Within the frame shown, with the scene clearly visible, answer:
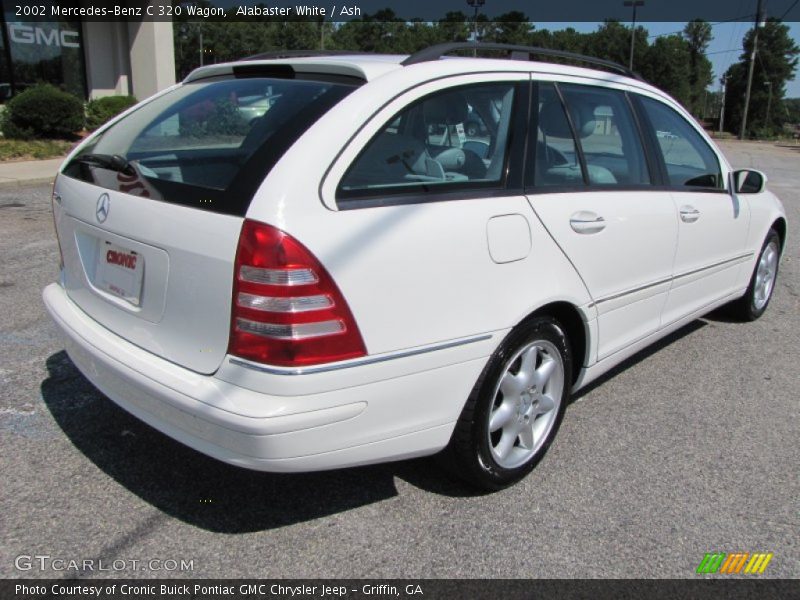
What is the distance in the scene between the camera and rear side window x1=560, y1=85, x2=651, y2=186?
3.27 metres

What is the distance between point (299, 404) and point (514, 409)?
105cm

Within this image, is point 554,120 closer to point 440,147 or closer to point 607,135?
point 607,135

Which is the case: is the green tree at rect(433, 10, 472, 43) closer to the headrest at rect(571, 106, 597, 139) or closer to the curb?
the curb

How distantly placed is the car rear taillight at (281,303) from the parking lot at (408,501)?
0.78 metres

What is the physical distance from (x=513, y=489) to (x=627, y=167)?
1696 mm

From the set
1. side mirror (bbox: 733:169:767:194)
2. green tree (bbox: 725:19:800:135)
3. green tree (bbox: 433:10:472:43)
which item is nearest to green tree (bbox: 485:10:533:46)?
green tree (bbox: 433:10:472:43)

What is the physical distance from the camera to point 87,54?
18.7 m

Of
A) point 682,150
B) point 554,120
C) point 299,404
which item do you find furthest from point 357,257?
point 682,150

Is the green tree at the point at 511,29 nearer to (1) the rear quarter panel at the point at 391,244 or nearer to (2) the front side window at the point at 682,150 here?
(2) the front side window at the point at 682,150

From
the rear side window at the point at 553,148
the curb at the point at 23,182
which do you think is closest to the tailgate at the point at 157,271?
the rear side window at the point at 553,148

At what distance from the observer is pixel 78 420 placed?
3.34 metres

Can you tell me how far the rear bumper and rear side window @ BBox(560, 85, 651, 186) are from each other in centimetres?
123

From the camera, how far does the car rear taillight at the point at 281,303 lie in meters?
2.15

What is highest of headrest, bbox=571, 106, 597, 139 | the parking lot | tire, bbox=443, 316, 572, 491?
headrest, bbox=571, 106, 597, 139
